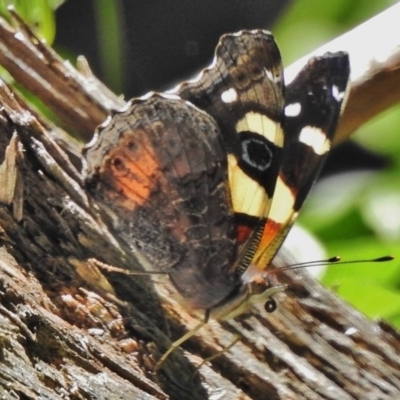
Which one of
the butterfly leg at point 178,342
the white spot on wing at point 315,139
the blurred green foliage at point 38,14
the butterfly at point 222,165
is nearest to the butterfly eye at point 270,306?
the butterfly at point 222,165

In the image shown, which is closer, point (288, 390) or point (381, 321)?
point (288, 390)

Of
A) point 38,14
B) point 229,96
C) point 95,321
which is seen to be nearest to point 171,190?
point 229,96

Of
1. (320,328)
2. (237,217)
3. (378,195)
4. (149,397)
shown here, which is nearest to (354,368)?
(320,328)

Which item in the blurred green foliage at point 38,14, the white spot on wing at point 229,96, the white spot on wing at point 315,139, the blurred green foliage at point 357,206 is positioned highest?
the blurred green foliage at point 357,206

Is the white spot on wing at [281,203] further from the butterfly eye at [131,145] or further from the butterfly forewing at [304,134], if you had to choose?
the butterfly eye at [131,145]

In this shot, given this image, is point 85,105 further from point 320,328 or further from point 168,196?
point 320,328

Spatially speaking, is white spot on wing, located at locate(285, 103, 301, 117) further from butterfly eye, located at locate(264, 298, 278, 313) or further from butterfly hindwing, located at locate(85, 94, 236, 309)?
butterfly eye, located at locate(264, 298, 278, 313)
